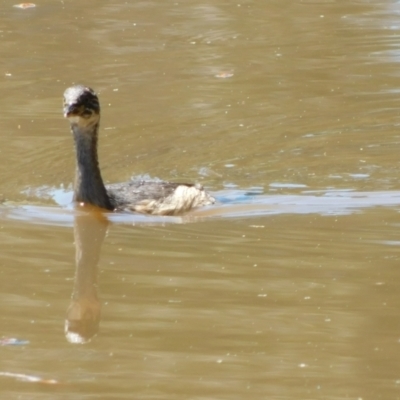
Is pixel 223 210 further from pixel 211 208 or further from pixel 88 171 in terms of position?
pixel 88 171

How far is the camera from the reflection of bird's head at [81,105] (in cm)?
1114

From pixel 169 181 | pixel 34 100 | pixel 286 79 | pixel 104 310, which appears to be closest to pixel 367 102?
pixel 286 79

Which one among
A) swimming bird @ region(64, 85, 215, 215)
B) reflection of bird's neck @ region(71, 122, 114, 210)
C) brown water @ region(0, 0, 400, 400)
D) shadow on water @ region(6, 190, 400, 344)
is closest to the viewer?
brown water @ region(0, 0, 400, 400)

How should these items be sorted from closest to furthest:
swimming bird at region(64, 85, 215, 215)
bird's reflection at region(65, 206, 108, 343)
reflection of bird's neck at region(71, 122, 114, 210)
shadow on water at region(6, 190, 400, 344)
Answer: bird's reflection at region(65, 206, 108, 343) < shadow on water at region(6, 190, 400, 344) < swimming bird at region(64, 85, 215, 215) < reflection of bird's neck at region(71, 122, 114, 210)

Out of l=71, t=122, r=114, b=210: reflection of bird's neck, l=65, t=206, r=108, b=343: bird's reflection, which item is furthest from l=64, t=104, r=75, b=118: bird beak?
l=65, t=206, r=108, b=343: bird's reflection

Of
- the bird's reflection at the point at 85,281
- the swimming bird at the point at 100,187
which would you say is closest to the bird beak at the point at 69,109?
the swimming bird at the point at 100,187

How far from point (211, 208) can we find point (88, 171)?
1.25 metres

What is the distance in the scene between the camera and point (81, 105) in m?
11.3

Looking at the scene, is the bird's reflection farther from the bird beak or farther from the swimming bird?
the bird beak

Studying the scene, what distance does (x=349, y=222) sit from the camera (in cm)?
998

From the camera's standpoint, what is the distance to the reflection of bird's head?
11.1 meters

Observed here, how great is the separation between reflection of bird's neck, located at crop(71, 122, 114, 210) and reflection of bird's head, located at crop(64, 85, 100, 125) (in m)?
0.11

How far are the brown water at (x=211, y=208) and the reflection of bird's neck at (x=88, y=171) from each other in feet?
0.74

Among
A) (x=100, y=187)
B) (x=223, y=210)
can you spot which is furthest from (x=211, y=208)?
(x=100, y=187)
